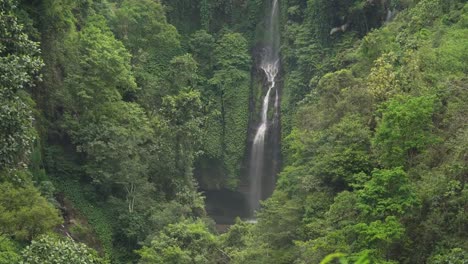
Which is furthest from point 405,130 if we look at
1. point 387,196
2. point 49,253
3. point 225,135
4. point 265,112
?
point 225,135

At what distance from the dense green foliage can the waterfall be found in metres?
0.81

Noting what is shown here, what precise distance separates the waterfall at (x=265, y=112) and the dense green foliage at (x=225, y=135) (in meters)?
0.81

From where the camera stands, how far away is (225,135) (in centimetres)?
3769

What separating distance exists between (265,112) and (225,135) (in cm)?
294

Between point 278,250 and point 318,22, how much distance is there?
2149 centimetres

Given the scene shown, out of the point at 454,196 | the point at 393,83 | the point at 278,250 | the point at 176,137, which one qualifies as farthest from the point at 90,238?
the point at 454,196

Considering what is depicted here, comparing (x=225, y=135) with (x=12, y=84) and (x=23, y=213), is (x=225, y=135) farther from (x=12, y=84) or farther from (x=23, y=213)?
(x=12, y=84)

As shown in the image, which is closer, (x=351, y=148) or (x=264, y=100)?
(x=351, y=148)

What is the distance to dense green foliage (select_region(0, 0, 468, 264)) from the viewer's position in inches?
540

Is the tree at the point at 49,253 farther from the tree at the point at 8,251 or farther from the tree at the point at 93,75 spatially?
the tree at the point at 93,75

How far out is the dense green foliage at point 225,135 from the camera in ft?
45.0

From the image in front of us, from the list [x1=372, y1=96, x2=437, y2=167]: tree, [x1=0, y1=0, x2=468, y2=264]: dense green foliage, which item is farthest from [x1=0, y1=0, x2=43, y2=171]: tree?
[x1=372, y1=96, x2=437, y2=167]: tree

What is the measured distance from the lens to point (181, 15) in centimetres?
4050

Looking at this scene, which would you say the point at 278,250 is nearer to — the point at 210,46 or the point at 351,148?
the point at 351,148
